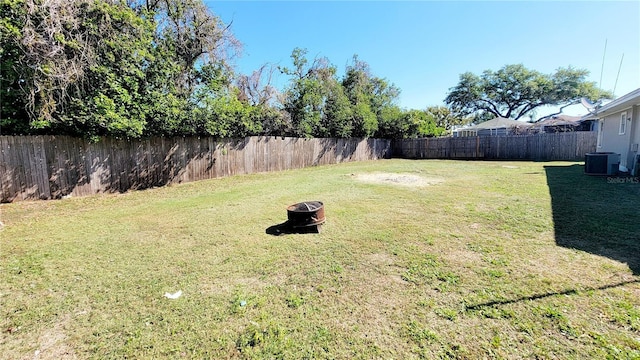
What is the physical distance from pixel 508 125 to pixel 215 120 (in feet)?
75.7

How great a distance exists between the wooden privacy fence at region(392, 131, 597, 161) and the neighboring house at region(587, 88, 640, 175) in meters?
3.49

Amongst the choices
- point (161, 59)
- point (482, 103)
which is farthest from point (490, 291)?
point (482, 103)

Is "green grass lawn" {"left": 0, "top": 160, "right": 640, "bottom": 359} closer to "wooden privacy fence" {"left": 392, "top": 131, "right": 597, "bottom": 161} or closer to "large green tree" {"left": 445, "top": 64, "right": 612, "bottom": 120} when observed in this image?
"wooden privacy fence" {"left": 392, "top": 131, "right": 597, "bottom": 161}

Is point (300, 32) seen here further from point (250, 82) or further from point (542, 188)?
point (542, 188)

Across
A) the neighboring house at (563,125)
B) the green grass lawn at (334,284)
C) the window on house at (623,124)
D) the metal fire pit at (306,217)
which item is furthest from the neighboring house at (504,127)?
the metal fire pit at (306,217)

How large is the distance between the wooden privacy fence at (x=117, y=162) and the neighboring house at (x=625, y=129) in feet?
38.0

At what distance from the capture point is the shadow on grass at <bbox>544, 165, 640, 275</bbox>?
3.16 m

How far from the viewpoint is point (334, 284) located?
8.68ft

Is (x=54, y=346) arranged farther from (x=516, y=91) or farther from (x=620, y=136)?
(x=516, y=91)

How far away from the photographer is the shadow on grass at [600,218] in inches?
124

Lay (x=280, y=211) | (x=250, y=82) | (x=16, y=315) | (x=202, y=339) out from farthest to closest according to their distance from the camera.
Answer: (x=250, y=82), (x=280, y=211), (x=16, y=315), (x=202, y=339)

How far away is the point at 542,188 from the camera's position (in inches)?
262

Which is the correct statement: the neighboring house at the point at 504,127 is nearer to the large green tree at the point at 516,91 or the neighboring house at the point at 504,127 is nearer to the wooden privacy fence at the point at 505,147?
the wooden privacy fence at the point at 505,147

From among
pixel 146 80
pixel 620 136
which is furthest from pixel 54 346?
pixel 620 136
